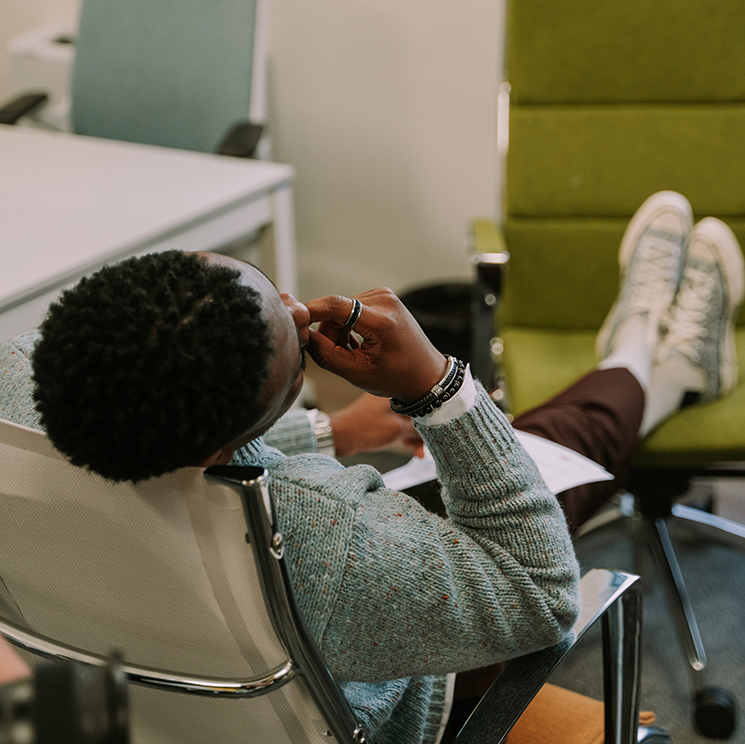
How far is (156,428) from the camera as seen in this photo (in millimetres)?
485

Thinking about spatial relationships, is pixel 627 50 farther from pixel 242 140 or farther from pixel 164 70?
pixel 164 70

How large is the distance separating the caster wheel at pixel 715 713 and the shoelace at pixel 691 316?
555 mm

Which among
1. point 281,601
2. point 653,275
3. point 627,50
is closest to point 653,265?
point 653,275

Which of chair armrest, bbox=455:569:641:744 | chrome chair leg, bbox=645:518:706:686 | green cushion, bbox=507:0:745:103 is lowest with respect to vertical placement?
chrome chair leg, bbox=645:518:706:686

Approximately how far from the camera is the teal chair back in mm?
1546

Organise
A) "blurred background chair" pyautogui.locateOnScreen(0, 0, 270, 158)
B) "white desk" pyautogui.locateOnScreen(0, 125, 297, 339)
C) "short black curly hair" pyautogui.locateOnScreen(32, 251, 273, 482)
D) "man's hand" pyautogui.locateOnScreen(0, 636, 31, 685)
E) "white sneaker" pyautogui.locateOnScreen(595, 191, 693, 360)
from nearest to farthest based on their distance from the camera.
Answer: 1. "man's hand" pyautogui.locateOnScreen(0, 636, 31, 685)
2. "short black curly hair" pyautogui.locateOnScreen(32, 251, 273, 482)
3. "white desk" pyautogui.locateOnScreen(0, 125, 297, 339)
4. "white sneaker" pyautogui.locateOnScreen(595, 191, 693, 360)
5. "blurred background chair" pyautogui.locateOnScreen(0, 0, 270, 158)

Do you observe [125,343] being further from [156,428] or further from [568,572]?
[568,572]

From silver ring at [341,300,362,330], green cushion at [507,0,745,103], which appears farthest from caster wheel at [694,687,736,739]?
green cushion at [507,0,745,103]

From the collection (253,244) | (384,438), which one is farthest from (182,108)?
(384,438)

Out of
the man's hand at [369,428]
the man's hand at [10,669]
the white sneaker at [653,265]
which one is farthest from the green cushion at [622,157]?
the man's hand at [10,669]

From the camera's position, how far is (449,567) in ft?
2.01

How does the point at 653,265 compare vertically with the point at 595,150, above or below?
below

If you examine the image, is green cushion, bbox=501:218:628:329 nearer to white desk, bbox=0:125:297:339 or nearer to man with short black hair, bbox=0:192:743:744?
white desk, bbox=0:125:297:339

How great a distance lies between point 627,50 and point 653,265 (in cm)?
45
